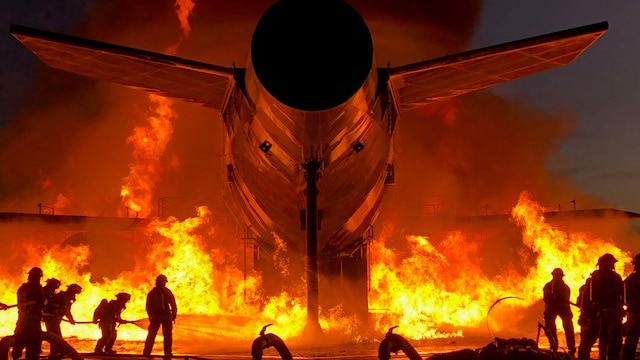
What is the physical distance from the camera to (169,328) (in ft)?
32.3

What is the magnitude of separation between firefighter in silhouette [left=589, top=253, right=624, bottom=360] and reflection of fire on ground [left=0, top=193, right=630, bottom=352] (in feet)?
9.70

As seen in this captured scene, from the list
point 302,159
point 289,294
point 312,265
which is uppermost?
point 302,159

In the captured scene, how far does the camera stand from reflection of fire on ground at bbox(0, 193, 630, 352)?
1266 centimetres

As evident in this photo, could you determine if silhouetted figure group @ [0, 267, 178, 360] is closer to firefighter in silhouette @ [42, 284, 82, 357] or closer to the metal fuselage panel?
firefighter in silhouette @ [42, 284, 82, 357]

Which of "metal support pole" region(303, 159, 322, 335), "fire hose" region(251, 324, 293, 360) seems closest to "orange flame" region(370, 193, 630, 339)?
"metal support pole" region(303, 159, 322, 335)

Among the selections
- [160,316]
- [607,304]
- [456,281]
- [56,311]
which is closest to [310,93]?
[160,316]

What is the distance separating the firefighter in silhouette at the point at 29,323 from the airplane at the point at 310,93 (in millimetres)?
3129

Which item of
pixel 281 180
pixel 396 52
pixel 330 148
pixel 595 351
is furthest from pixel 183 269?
pixel 396 52

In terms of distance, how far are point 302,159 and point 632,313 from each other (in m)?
4.77

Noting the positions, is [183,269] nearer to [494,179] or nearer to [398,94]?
[398,94]

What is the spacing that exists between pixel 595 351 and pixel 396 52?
18.4 meters

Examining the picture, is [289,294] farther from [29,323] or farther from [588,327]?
[588,327]

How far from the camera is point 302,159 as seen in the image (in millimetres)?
9086

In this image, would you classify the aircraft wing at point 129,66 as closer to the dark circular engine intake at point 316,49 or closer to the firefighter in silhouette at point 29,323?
the dark circular engine intake at point 316,49
